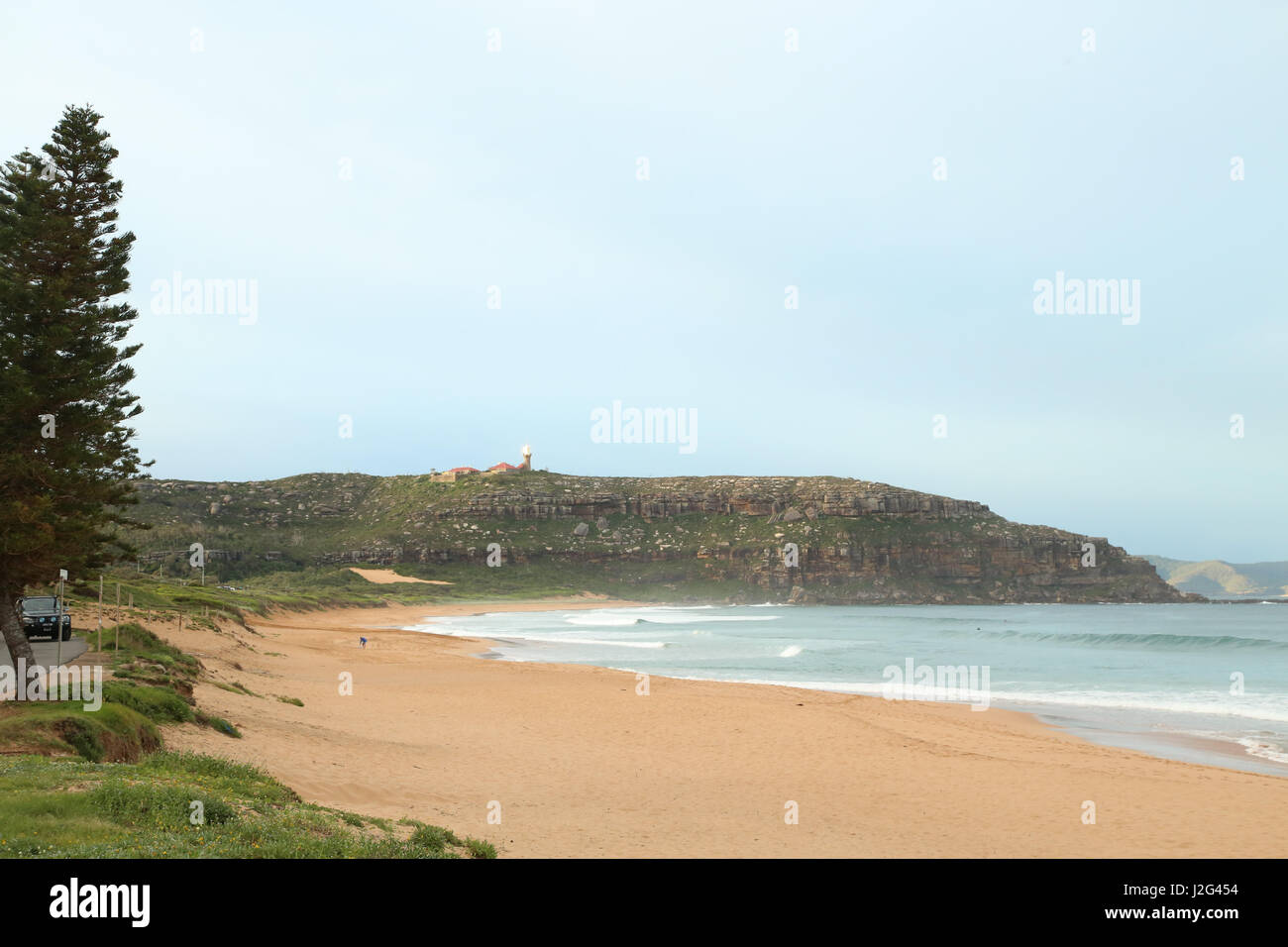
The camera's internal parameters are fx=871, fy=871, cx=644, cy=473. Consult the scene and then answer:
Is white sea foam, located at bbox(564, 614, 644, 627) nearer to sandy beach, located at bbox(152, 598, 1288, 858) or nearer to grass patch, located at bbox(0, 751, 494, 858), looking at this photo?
sandy beach, located at bbox(152, 598, 1288, 858)

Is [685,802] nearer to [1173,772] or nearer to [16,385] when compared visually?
[1173,772]

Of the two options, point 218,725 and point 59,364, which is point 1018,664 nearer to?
point 218,725

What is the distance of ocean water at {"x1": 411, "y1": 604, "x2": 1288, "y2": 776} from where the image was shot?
68.7ft

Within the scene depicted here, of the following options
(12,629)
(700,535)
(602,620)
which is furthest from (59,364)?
(700,535)

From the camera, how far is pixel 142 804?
23.5 ft

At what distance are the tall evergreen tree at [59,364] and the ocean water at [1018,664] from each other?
20509 millimetres

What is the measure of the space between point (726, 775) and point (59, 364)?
1290cm

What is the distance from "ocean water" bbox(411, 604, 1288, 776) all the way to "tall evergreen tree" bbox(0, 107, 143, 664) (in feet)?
67.3

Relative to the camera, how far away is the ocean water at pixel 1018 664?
21.0 meters

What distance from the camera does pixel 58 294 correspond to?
47.0ft

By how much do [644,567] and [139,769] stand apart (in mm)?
115174

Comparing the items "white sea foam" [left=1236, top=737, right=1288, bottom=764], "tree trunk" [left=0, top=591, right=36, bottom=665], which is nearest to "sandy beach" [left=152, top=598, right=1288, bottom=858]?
"white sea foam" [left=1236, top=737, right=1288, bottom=764]

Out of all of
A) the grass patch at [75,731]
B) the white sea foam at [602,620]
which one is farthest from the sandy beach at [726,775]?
the white sea foam at [602,620]
